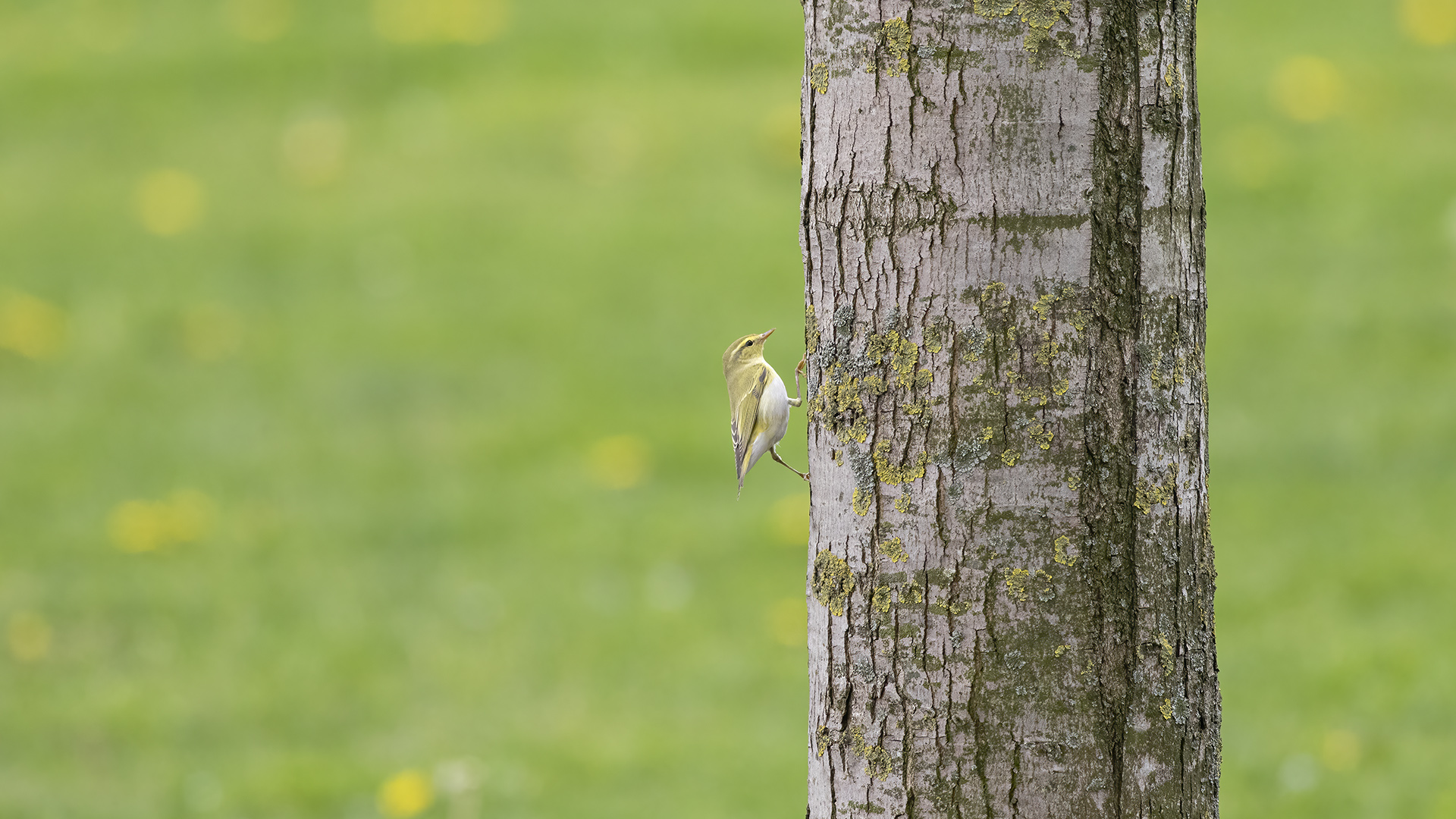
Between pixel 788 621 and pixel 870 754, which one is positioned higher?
pixel 870 754

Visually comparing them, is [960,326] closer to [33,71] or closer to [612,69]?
[612,69]

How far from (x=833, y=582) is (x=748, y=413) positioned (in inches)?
55.5

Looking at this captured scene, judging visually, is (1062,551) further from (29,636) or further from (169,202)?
(169,202)

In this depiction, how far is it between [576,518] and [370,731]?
6.08ft

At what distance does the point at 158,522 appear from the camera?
7246 millimetres

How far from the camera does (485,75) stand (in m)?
11.4

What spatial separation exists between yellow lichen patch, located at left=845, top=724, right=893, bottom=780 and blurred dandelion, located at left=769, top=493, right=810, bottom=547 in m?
4.39

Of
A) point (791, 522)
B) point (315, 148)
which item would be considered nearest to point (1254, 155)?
point (791, 522)

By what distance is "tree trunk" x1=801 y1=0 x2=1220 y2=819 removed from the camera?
2373 millimetres

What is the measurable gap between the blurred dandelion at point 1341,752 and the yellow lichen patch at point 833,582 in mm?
3037

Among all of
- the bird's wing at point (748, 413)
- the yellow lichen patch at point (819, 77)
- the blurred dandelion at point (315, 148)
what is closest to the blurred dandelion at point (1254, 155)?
the blurred dandelion at point (315, 148)

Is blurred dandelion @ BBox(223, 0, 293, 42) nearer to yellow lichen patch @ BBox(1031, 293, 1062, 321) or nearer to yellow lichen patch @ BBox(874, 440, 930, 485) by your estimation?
yellow lichen patch @ BBox(874, 440, 930, 485)

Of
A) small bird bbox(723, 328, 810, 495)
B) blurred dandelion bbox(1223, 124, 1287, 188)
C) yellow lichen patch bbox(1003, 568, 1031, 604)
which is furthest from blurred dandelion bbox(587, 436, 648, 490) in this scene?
yellow lichen patch bbox(1003, 568, 1031, 604)

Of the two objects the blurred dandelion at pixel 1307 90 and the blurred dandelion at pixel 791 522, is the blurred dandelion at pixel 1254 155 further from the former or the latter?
the blurred dandelion at pixel 791 522
